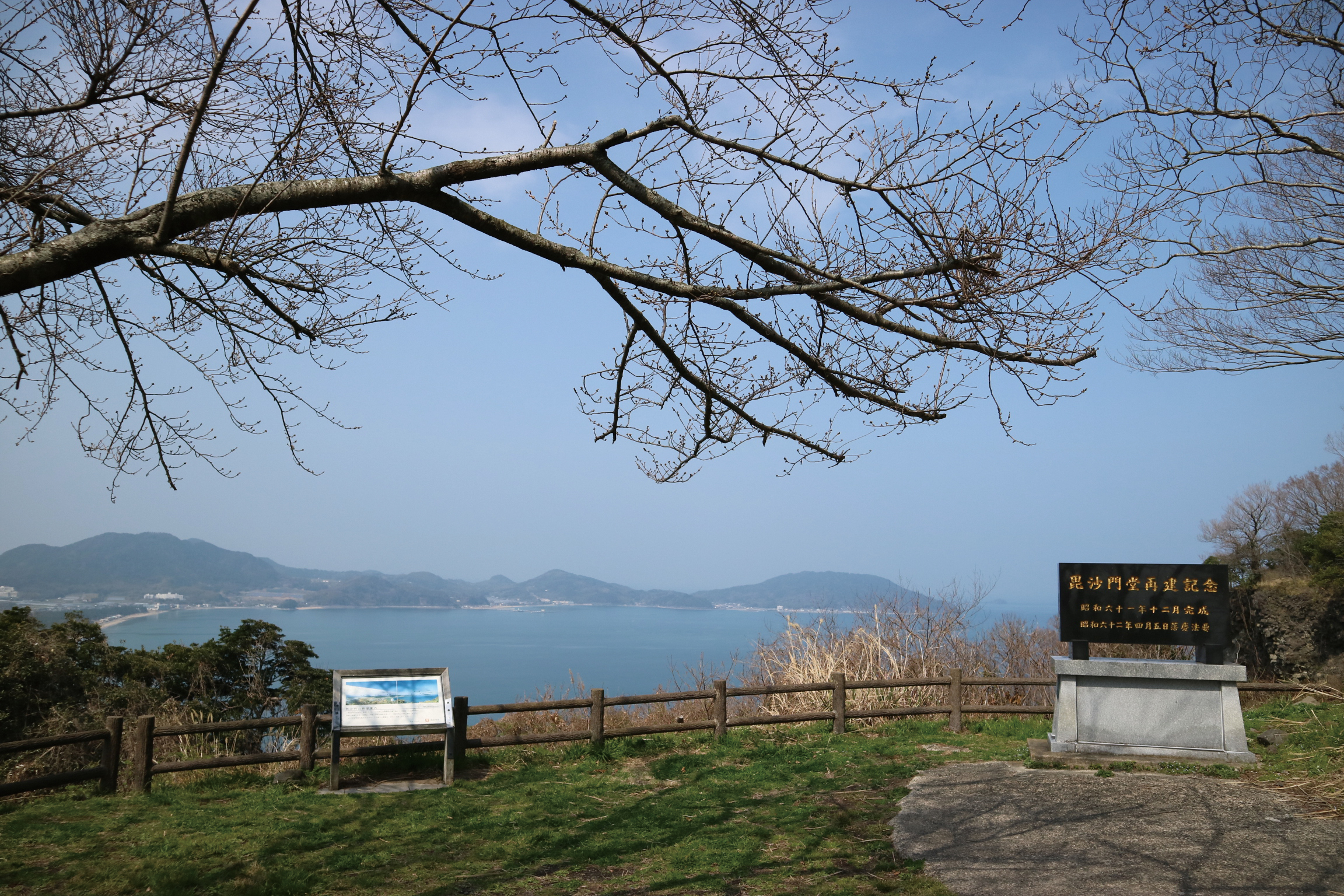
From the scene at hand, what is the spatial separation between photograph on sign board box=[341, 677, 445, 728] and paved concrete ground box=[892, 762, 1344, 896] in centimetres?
450

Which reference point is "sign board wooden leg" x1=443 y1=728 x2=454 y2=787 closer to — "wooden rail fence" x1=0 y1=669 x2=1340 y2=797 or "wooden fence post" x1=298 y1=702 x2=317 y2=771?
"wooden rail fence" x1=0 y1=669 x2=1340 y2=797

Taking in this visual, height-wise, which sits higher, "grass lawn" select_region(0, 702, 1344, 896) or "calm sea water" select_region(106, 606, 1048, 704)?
"grass lawn" select_region(0, 702, 1344, 896)


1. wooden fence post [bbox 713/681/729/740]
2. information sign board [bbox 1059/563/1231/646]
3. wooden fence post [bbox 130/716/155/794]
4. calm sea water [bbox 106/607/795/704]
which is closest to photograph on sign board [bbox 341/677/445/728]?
calm sea water [bbox 106/607/795/704]

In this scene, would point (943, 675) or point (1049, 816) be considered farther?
point (943, 675)

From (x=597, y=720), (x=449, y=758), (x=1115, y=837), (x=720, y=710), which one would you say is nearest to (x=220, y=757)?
(x=449, y=758)

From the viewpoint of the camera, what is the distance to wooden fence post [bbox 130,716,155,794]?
732 cm

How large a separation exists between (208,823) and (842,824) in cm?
498

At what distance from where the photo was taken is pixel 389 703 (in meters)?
7.97

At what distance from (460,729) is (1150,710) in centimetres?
717

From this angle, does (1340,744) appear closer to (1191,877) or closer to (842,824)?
(1191,877)

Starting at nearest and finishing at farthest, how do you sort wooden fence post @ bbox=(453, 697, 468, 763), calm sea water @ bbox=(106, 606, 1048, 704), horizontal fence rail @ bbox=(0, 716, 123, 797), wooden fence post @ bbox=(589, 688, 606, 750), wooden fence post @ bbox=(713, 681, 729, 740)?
horizontal fence rail @ bbox=(0, 716, 123, 797) < wooden fence post @ bbox=(453, 697, 468, 763) < wooden fence post @ bbox=(589, 688, 606, 750) < wooden fence post @ bbox=(713, 681, 729, 740) < calm sea water @ bbox=(106, 606, 1048, 704)

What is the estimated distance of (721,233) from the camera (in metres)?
4.96

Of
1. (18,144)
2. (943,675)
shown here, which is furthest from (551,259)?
(943,675)

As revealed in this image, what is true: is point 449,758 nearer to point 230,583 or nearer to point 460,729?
point 460,729
